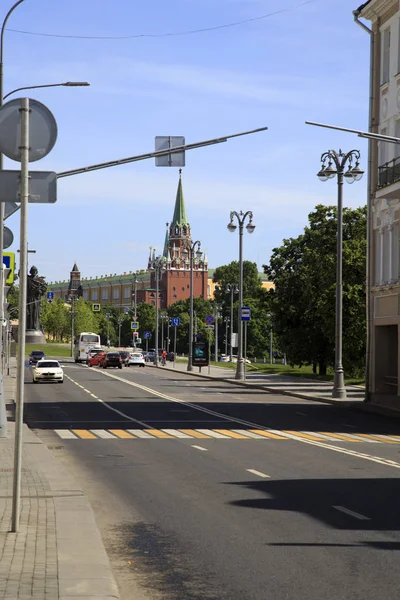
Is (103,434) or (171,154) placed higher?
(171,154)

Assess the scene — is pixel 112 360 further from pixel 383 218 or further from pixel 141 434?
pixel 141 434

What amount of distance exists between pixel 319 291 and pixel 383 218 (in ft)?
72.1

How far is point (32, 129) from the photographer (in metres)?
10.4

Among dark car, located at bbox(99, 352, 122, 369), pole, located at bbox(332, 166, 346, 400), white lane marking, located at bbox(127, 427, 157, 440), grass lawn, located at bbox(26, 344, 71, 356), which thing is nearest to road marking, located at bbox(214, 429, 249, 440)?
white lane marking, located at bbox(127, 427, 157, 440)

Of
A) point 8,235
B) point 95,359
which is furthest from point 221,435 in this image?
point 95,359

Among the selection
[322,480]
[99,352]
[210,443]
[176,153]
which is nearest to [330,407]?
[210,443]

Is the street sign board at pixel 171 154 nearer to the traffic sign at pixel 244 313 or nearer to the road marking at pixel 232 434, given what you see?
the road marking at pixel 232 434

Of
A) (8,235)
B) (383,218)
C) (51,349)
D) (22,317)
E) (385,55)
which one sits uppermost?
(385,55)

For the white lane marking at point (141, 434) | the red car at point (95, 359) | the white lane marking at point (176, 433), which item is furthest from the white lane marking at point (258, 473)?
the red car at point (95, 359)

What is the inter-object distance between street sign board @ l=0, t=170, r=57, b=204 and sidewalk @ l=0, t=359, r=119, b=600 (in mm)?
3297

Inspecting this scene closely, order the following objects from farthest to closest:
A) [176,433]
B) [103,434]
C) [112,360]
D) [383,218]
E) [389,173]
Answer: [112,360], [383,218], [389,173], [176,433], [103,434]

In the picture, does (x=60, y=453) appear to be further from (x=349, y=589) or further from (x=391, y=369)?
(x=391, y=369)

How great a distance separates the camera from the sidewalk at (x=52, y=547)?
7926 millimetres

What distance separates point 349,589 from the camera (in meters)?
8.46
